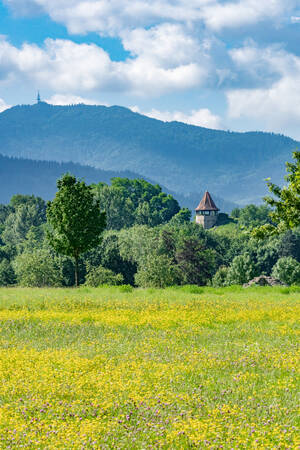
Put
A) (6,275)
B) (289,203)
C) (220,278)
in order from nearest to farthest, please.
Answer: (289,203) < (220,278) < (6,275)

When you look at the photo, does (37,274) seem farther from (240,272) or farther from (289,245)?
(289,245)

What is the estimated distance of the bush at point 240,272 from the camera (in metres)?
108

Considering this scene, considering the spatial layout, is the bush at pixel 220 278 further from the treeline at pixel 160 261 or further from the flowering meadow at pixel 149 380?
the flowering meadow at pixel 149 380

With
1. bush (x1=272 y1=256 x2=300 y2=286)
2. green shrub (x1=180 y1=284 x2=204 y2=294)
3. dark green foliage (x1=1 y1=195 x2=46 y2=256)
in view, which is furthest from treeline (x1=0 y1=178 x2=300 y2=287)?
green shrub (x1=180 y1=284 x2=204 y2=294)

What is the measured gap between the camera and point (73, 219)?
41.2 meters

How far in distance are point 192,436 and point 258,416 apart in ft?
5.61

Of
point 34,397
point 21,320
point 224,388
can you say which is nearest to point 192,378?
point 224,388

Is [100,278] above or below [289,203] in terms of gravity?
below

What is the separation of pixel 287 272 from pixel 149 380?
100205 millimetres

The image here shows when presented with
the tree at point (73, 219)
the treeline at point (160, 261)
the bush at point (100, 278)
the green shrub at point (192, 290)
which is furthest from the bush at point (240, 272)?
the green shrub at point (192, 290)

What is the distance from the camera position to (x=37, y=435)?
7.98 meters

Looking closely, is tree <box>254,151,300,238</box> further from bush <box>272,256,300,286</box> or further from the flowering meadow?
bush <box>272,256,300,286</box>

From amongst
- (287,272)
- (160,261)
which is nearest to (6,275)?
(160,261)

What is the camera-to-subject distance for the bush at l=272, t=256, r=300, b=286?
105 metres
